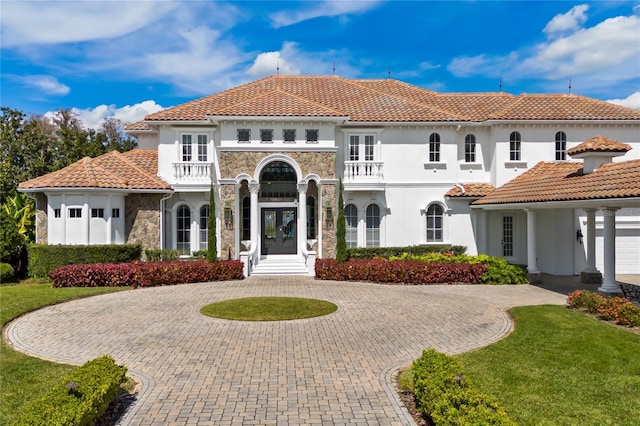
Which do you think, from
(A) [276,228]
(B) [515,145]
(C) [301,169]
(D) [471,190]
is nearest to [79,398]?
(C) [301,169]

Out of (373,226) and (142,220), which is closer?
(142,220)

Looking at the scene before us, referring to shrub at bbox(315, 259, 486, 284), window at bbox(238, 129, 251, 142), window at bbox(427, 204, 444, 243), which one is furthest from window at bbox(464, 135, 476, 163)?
window at bbox(238, 129, 251, 142)

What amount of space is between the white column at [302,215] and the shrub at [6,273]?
13465 mm

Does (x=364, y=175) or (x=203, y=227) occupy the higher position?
(x=364, y=175)

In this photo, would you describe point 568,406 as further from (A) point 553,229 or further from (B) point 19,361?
(A) point 553,229

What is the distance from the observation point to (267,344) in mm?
10641

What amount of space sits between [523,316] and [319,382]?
25.1 ft

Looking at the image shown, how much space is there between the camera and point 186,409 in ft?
23.5

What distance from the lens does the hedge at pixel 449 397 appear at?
18.7ft

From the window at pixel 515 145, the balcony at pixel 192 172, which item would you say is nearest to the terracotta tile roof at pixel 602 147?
the window at pixel 515 145

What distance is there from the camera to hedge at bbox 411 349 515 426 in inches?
225

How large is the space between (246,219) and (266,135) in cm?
466

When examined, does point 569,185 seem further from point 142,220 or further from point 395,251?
point 142,220

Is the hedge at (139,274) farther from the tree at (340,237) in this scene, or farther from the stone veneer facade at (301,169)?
the tree at (340,237)
